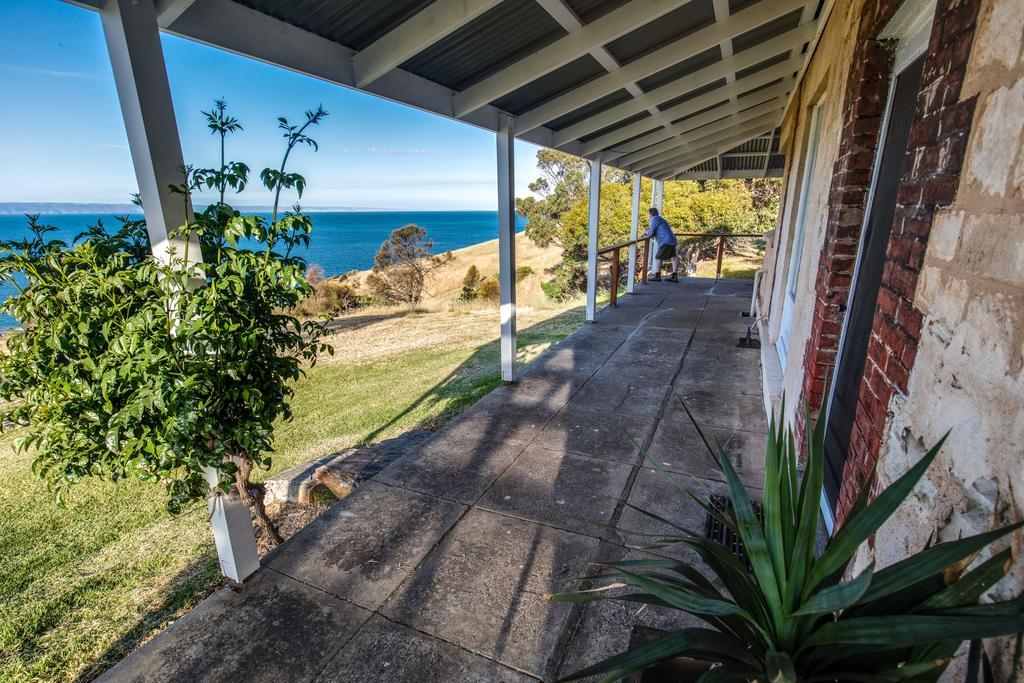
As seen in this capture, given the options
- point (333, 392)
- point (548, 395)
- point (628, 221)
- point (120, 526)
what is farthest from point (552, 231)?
point (120, 526)

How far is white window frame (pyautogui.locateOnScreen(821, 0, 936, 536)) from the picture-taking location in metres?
1.68

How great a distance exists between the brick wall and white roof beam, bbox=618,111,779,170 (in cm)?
619

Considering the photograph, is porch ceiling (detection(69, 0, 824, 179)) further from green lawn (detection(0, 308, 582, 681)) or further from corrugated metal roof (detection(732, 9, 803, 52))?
green lawn (detection(0, 308, 582, 681))

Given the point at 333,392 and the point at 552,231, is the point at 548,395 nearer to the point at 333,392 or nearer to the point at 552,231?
the point at 333,392

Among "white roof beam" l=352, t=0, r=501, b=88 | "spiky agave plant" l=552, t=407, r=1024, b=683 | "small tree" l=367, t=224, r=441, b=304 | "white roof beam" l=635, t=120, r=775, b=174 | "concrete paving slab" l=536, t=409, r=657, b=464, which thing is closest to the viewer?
"spiky agave plant" l=552, t=407, r=1024, b=683

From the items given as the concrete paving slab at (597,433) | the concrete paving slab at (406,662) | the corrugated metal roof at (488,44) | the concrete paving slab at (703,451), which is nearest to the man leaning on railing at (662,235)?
the concrete paving slab at (597,433)

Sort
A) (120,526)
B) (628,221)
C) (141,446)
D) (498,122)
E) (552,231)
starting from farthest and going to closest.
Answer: (552,231)
(628,221)
(498,122)
(120,526)
(141,446)

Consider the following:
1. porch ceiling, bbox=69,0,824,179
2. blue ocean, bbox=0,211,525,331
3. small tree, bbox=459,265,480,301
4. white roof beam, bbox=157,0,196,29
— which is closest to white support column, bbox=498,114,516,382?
porch ceiling, bbox=69,0,824,179

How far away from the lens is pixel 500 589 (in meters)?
2.12

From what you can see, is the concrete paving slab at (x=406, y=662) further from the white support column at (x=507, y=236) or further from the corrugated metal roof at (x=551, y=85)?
the corrugated metal roof at (x=551, y=85)

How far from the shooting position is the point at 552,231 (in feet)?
65.4

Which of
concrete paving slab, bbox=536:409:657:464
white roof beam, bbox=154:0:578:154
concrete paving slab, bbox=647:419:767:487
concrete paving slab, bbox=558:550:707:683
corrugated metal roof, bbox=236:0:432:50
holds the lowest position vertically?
concrete paving slab, bbox=558:550:707:683

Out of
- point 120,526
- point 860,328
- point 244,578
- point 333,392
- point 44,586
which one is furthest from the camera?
point 333,392

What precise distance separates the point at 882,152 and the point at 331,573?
324cm
